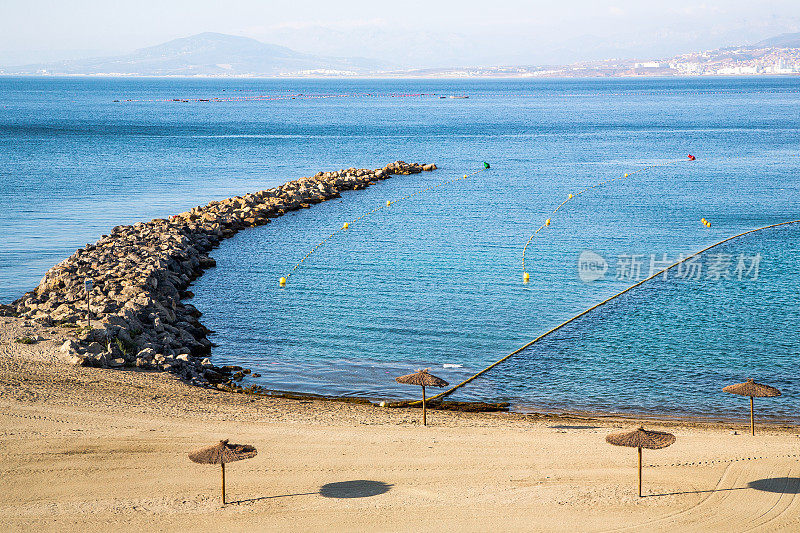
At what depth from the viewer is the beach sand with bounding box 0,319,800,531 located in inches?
611

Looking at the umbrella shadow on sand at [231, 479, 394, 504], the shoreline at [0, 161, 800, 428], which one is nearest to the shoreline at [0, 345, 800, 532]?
the umbrella shadow on sand at [231, 479, 394, 504]

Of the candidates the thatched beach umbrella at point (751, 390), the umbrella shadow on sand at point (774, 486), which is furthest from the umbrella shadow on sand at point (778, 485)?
the thatched beach umbrella at point (751, 390)

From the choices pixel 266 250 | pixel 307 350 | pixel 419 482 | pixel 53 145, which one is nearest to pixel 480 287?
pixel 307 350

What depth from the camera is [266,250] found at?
43.8 metres

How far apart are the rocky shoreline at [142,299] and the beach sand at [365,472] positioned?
3204mm

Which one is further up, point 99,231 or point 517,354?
point 99,231

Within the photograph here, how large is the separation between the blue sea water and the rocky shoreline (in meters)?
1.22

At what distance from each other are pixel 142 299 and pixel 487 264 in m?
16.8

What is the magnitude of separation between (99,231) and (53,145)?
6325 cm

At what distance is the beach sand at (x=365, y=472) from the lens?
50.9 feet

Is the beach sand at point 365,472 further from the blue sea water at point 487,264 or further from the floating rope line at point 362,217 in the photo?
the floating rope line at point 362,217

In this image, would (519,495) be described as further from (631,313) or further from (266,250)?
(266,250)

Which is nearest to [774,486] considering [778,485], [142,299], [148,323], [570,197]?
[778,485]

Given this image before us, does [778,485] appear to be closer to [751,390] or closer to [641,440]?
[751,390]
